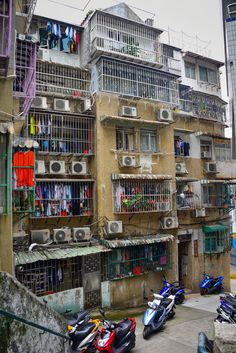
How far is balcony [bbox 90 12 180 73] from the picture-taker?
542 inches

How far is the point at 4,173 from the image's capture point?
6898mm

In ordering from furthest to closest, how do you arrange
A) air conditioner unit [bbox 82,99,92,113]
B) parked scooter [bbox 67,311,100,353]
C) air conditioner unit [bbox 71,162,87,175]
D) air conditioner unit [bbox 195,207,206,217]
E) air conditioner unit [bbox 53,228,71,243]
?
air conditioner unit [bbox 195,207,206,217] < air conditioner unit [bbox 82,99,92,113] < air conditioner unit [bbox 71,162,87,175] < air conditioner unit [bbox 53,228,71,243] < parked scooter [bbox 67,311,100,353]

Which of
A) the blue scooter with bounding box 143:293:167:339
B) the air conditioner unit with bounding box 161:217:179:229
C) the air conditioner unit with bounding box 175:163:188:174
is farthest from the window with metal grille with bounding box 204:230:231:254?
the blue scooter with bounding box 143:293:167:339

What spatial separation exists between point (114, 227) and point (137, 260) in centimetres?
197

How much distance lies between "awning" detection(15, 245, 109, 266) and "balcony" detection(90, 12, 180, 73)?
7.84 m

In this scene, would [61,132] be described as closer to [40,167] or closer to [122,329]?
[40,167]

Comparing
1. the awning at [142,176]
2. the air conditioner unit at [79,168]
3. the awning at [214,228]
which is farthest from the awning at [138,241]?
the awning at [214,228]

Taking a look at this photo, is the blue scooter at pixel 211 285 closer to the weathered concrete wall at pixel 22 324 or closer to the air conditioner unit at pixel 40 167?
the air conditioner unit at pixel 40 167

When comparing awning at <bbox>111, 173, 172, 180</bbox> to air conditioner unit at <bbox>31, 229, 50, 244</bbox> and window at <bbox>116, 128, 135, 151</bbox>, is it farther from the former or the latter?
air conditioner unit at <bbox>31, 229, 50, 244</bbox>

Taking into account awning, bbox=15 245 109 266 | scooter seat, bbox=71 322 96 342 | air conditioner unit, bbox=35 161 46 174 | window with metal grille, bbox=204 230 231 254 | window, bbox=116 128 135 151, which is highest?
window, bbox=116 128 135 151

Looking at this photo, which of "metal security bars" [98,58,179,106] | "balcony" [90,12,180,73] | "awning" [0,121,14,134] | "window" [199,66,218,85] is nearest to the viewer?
"awning" [0,121,14,134]

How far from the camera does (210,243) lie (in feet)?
55.5

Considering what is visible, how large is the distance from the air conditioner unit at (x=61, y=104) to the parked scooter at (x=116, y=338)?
7.98 metres

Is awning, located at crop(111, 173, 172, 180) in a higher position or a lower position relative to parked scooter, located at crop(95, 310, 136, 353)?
higher
